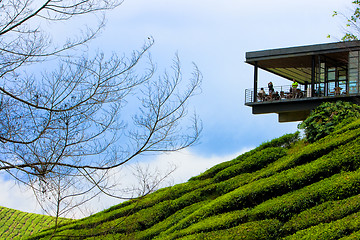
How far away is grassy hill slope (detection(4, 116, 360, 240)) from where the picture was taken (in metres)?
13.8

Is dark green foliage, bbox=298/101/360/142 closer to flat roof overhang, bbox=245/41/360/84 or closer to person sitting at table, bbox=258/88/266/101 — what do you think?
flat roof overhang, bbox=245/41/360/84

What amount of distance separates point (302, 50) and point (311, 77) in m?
1.54

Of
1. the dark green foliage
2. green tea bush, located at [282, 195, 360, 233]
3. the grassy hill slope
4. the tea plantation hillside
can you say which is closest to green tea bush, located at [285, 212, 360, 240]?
the grassy hill slope

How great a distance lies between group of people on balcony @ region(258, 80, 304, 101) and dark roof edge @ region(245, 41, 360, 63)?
5.30ft

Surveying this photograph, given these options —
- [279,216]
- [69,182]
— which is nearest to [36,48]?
[69,182]

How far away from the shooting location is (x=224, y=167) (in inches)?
852

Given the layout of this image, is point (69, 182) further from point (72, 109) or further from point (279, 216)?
point (279, 216)

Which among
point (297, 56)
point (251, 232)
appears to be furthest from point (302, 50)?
point (251, 232)

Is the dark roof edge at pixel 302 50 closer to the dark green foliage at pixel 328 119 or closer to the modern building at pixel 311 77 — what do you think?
the modern building at pixel 311 77

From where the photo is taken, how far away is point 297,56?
27.1m

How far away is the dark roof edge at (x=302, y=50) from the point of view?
25734 mm

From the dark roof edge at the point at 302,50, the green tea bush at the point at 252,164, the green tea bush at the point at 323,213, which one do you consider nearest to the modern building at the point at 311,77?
the dark roof edge at the point at 302,50

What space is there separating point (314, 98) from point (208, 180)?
8109 millimetres

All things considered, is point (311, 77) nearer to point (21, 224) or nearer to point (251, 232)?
point (251, 232)
